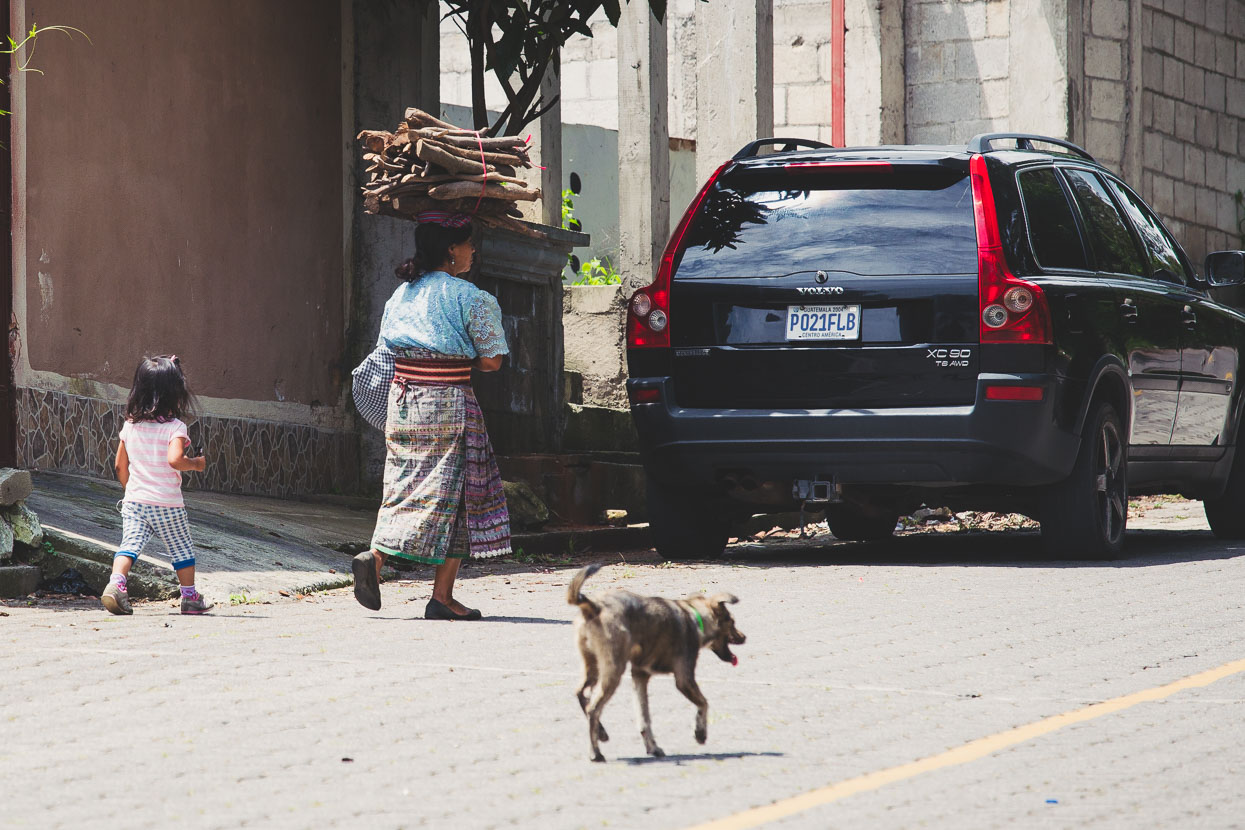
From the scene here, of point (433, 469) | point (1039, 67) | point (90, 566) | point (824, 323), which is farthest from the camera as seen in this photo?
point (1039, 67)

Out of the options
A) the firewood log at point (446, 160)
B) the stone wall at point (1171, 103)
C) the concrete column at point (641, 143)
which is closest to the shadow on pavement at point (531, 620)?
the firewood log at point (446, 160)

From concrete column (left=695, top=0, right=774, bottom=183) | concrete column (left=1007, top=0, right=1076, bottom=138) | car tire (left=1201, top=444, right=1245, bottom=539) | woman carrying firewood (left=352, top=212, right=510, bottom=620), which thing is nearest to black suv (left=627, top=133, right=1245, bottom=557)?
car tire (left=1201, top=444, right=1245, bottom=539)

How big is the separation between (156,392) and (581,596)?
3758mm

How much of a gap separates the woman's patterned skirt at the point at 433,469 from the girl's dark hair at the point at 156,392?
3.15 ft

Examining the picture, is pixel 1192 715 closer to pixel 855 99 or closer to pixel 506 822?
pixel 506 822

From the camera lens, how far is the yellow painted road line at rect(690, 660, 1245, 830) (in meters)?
4.23

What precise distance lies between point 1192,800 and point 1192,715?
3.57 ft

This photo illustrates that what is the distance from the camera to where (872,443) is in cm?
902

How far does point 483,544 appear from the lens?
764cm

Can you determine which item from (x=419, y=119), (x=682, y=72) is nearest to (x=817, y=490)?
(x=419, y=119)

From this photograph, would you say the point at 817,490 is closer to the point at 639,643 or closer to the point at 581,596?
the point at 639,643

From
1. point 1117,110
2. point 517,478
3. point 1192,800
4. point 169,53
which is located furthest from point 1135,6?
point 1192,800

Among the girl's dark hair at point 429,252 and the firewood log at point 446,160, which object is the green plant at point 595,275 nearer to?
the firewood log at point 446,160

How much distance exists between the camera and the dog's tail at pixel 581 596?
15.1ft
